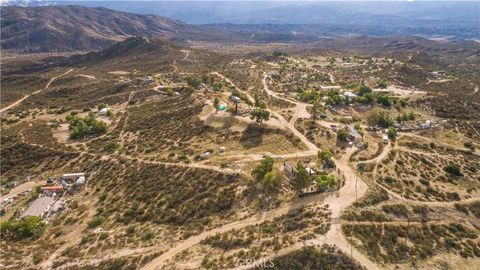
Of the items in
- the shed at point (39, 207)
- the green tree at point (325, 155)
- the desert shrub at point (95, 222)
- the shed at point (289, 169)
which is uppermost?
the green tree at point (325, 155)

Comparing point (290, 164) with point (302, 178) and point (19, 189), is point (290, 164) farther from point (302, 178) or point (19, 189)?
point (19, 189)

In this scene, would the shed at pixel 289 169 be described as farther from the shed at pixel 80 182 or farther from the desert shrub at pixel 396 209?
the shed at pixel 80 182

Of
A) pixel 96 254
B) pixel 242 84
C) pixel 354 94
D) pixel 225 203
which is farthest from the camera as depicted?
pixel 242 84

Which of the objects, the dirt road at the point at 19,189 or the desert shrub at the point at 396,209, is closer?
the desert shrub at the point at 396,209

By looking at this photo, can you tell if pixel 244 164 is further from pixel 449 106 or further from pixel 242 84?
pixel 449 106

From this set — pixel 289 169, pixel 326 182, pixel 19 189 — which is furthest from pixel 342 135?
pixel 19 189

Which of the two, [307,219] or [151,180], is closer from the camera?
[307,219]

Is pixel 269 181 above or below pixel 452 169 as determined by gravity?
above

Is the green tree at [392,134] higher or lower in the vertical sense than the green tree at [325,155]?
lower

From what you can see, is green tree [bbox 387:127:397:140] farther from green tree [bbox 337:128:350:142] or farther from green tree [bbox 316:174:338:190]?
green tree [bbox 316:174:338:190]

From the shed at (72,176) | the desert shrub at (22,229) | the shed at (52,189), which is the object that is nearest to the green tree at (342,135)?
the shed at (72,176)

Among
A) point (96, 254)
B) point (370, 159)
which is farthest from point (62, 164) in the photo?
point (370, 159)
